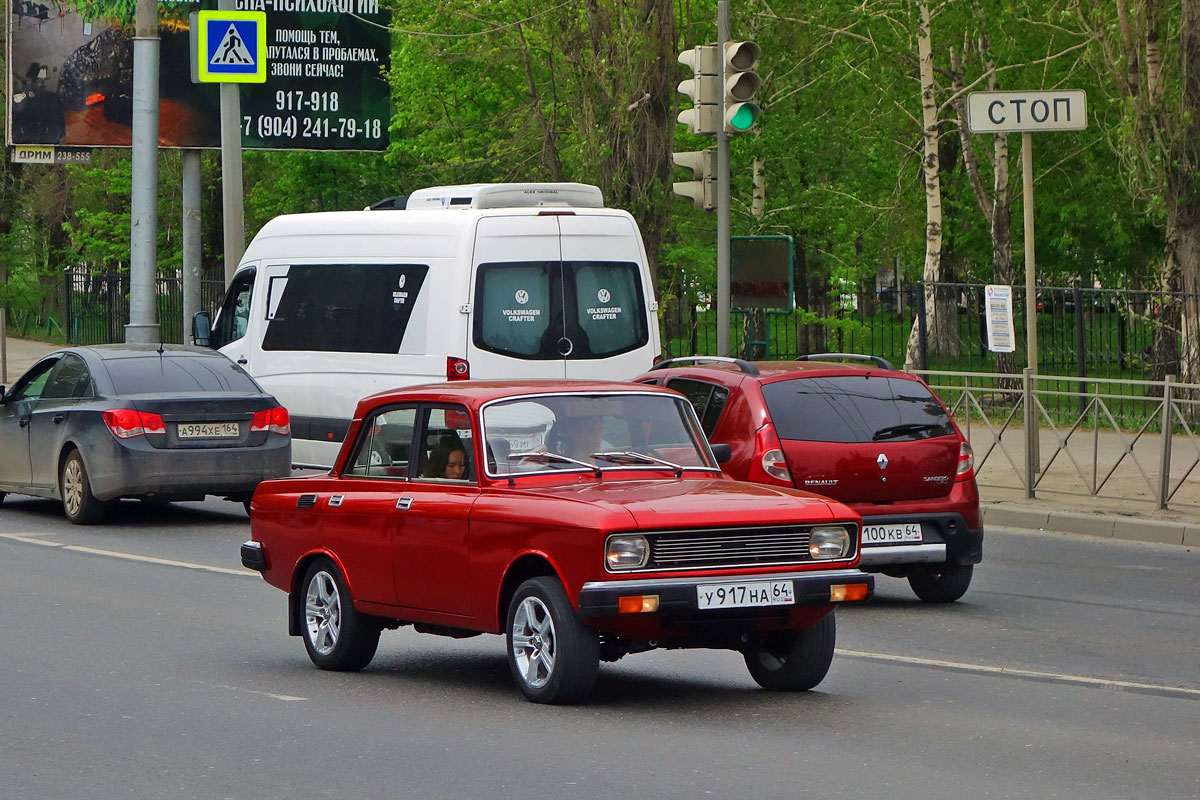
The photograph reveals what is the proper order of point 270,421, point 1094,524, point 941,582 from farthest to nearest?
point 270,421
point 1094,524
point 941,582

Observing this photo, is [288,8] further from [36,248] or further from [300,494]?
[36,248]

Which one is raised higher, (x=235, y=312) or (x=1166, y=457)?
(x=235, y=312)


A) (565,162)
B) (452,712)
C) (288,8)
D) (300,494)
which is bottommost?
(452,712)

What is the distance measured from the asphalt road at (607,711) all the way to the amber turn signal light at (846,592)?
490mm

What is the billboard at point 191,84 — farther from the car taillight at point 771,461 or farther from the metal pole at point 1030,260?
the car taillight at point 771,461

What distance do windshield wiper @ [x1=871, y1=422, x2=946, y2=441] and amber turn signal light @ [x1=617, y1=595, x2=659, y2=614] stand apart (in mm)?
4091

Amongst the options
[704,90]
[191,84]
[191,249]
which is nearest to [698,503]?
[704,90]

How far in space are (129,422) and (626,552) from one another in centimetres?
879

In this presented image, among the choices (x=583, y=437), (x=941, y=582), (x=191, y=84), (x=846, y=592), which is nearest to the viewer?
(x=846, y=592)

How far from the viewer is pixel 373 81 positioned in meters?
29.9

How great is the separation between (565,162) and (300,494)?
22283mm

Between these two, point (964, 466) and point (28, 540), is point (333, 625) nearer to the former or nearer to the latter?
point (964, 466)

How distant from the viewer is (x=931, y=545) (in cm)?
1119

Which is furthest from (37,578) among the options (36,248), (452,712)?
(36,248)
